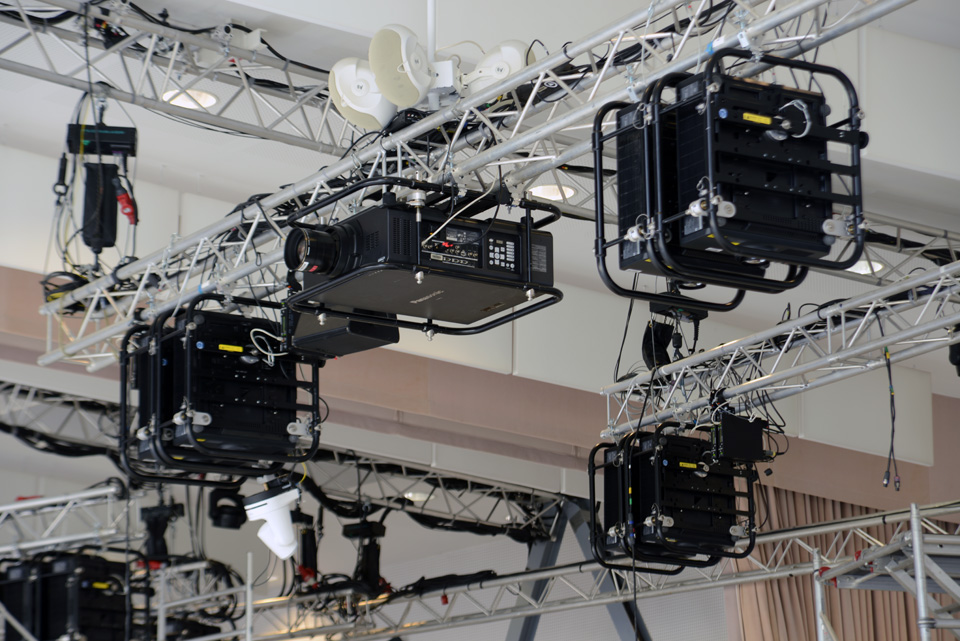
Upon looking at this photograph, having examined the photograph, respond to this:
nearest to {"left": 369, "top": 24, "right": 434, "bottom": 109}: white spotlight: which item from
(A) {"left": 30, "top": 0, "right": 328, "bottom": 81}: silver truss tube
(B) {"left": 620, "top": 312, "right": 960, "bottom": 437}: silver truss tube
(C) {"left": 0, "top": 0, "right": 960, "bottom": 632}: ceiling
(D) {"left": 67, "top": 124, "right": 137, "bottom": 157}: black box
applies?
(C) {"left": 0, "top": 0, "right": 960, "bottom": 632}: ceiling

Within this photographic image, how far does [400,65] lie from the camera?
4172mm

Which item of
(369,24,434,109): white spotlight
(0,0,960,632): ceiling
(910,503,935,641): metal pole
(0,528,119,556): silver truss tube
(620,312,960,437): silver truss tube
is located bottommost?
(910,503,935,641): metal pole

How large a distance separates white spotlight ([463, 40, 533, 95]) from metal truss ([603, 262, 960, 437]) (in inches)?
74.9

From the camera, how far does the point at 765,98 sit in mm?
3154

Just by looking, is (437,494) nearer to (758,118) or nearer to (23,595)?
(23,595)

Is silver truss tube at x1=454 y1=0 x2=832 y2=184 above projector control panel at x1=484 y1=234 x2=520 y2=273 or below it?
above

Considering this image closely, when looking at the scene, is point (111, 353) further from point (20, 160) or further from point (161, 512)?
point (161, 512)

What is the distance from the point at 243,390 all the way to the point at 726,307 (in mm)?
2199

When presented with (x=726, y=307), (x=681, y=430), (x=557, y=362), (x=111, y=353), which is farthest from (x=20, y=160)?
(x=726, y=307)

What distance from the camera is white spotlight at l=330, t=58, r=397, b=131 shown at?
4344 millimetres

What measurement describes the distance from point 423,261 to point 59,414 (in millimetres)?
6295

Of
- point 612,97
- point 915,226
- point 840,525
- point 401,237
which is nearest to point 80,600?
point 840,525

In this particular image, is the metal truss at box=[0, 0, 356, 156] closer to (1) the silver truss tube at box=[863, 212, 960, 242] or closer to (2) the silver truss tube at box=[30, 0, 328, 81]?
(2) the silver truss tube at box=[30, 0, 328, 81]

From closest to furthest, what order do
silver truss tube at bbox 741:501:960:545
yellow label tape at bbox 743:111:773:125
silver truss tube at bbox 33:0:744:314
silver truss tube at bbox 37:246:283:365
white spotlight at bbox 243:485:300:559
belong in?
yellow label tape at bbox 743:111:773:125 < silver truss tube at bbox 33:0:744:314 < white spotlight at bbox 243:485:300:559 < silver truss tube at bbox 37:246:283:365 < silver truss tube at bbox 741:501:960:545
